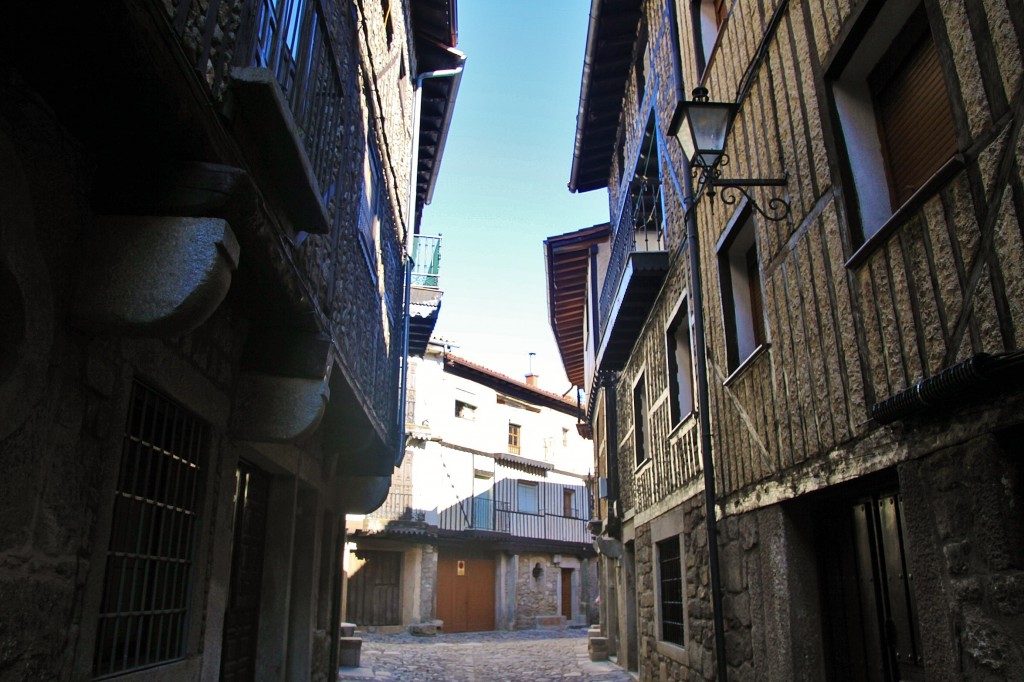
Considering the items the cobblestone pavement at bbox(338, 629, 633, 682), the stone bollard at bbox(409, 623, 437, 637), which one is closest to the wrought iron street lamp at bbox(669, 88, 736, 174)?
the cobblestone pavement at bbox(338, 629, 633, 682)

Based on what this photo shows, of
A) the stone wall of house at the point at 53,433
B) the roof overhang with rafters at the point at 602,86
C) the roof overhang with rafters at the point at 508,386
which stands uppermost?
the roof overhang with rafters at the point at 602,86

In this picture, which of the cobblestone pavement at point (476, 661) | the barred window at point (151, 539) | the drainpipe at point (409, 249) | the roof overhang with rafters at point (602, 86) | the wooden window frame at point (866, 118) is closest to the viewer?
the barred window at point (151, 539)

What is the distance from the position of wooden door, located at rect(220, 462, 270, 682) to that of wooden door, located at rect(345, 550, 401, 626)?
1668 cm

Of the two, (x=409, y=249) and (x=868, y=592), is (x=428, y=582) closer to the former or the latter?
(x=409, y=249)

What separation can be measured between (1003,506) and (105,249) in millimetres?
3119

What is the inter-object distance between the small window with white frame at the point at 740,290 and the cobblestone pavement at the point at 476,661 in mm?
6131

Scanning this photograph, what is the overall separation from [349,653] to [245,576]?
21.4 feet

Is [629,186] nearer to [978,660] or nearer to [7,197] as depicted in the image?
[978,660]

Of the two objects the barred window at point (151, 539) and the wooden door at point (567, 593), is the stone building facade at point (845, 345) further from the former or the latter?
the wooden door at point (567, 593)

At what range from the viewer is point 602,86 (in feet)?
36.9

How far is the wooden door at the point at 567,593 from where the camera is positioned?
27.0 meters

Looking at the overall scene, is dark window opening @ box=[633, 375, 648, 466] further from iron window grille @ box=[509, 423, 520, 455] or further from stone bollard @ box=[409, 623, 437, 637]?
iron window grille @ box=[509, 423, 520, 455]

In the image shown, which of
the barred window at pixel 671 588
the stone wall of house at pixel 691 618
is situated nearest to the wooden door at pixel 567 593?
the stone wall of house at pixel 691 618

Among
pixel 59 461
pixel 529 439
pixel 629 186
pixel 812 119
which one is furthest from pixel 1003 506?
pixel 529 439
